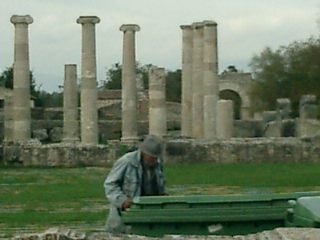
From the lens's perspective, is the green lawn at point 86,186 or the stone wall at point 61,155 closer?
the green lawn at point 86,186

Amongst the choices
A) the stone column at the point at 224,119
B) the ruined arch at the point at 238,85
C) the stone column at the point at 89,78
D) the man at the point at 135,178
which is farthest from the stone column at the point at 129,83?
the man at the point at 135,178

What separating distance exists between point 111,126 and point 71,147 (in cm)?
2071

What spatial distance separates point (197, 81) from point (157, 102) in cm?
365

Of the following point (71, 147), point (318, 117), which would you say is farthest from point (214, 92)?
point (318, 117)

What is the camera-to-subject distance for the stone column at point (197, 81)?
55.9 meters

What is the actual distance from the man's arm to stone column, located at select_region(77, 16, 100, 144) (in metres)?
38.9

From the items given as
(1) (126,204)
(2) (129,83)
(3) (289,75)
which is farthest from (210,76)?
(1) (126,204)

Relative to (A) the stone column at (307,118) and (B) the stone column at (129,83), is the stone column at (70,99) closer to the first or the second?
(B) the stone column at (129,83)

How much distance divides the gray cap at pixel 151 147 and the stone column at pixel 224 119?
40.8 metres

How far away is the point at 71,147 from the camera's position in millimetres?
45625

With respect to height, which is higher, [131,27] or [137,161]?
[131,27]

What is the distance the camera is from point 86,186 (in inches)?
1248

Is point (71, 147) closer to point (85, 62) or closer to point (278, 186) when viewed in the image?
point (85, 62)

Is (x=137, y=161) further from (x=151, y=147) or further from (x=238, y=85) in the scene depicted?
(x=238, y=85)
